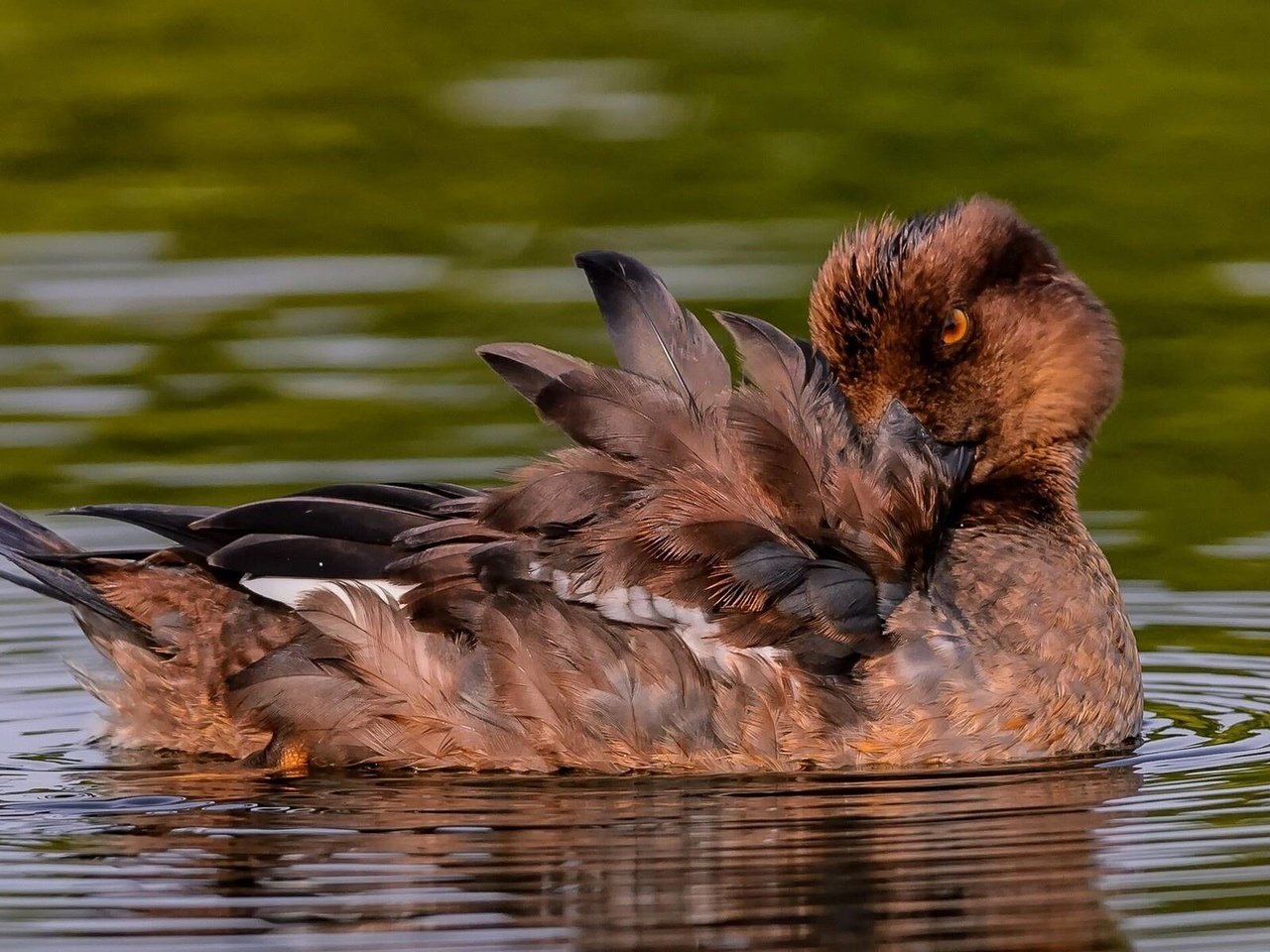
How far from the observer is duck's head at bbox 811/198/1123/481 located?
27.8 ft

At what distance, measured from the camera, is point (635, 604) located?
25.0 feet

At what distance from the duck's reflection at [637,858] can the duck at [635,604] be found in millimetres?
195

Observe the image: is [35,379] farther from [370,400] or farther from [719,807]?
[719,807]

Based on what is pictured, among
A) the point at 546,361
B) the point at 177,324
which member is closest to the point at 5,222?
the point at 177,324

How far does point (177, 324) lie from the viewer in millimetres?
12672

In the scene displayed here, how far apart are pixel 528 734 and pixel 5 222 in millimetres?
7816

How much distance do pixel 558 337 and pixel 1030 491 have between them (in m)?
3.98

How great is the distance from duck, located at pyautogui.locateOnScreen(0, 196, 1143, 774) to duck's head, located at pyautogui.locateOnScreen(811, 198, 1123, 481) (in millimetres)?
251

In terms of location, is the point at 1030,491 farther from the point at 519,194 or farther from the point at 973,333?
the point at 519,194

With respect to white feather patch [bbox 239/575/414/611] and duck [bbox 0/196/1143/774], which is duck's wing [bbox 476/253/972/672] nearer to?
duck [bbox 0/196/1143/774]

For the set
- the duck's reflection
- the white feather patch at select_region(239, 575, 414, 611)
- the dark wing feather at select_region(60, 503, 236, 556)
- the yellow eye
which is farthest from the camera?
the yellow eye

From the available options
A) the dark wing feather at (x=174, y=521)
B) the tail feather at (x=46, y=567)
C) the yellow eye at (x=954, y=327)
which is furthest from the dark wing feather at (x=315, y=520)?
the yellow eye at (x=954, y=327)

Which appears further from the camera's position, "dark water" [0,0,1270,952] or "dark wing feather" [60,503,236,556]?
"dark wing feather" [60,503,236,556]

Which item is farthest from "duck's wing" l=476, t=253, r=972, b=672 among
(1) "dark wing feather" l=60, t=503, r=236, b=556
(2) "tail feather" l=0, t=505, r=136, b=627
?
(2) "tail feather" l=0, t=505, r=136, b=627
